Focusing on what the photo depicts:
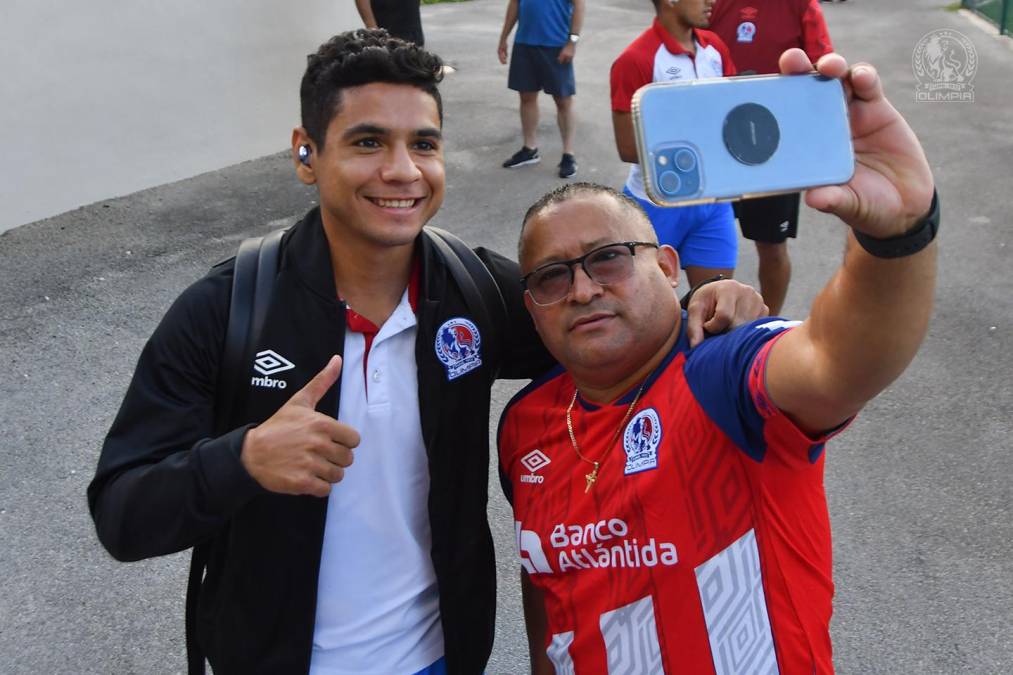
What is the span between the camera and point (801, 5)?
564 centimetres

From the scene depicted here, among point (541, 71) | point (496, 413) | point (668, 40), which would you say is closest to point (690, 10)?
point (668, 40)

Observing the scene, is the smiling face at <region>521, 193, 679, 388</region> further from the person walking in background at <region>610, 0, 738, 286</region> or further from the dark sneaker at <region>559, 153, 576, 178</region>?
the dark sneaker at <region>559, 153, 576, 178</region>

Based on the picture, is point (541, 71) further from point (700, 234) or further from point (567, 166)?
point (700, 234)

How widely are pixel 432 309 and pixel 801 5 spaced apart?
4.33 meters

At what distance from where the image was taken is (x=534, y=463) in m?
2.25

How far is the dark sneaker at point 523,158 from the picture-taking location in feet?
29.9

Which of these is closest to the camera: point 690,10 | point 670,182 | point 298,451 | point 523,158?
point 670,182

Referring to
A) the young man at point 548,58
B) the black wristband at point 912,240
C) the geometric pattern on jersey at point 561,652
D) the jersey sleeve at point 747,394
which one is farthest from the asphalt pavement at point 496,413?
the black wristband at point 912,240

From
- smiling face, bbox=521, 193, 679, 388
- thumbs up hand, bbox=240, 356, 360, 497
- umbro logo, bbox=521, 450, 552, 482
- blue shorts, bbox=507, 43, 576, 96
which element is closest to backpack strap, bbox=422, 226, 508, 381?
smiling face, bbox=521, 193, 679, 388

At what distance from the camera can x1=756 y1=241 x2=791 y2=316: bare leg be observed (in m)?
5.66

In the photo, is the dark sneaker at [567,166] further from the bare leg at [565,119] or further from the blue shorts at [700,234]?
the blue shorts at [700,234]

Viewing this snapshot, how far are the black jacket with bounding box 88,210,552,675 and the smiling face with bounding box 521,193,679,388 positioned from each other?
209 millimetres

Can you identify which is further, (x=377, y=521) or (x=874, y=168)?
(x=377, y=521)

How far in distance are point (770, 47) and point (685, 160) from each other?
4658mm
